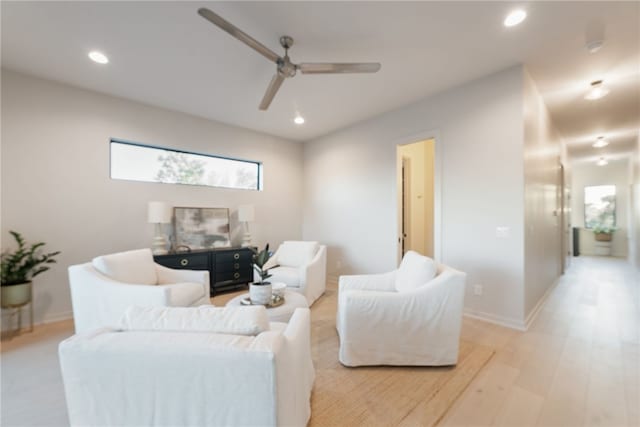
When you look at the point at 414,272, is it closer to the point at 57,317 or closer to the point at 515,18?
the point at 515,18

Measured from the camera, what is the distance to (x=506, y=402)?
173cm

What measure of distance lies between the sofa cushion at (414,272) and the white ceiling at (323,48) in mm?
2050

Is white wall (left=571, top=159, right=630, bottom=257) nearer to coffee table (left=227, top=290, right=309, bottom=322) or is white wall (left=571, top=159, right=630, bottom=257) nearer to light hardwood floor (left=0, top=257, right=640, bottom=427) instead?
light hardwood floor (left=0, top=257, right=640, bottom=427)

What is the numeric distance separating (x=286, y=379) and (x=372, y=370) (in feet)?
4.09

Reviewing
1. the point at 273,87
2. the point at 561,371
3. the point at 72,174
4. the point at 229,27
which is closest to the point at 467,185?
the point at 561,371

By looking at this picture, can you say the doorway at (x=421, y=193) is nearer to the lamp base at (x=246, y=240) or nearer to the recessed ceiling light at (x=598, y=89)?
the recessed ceiling light at (x=598, y=89)

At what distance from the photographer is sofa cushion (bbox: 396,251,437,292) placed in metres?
2.25

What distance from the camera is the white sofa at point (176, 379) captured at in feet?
3.37


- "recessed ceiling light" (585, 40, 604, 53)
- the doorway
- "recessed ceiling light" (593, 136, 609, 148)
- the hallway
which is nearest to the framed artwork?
the doorway

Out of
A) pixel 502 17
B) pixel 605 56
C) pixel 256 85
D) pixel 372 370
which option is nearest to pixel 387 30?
pixel 502 17

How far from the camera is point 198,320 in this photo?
1199mm

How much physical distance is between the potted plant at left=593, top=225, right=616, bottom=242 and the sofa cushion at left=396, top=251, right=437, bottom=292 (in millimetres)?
9168

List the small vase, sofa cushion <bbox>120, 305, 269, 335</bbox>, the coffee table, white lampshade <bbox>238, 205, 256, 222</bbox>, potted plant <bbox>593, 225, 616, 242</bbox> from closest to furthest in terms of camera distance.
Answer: sofa cushion <bbox>120, 305, 269, 335</bbox> → the coffee table → the small vase → white lampshade <bbox>238, 205, 256, 222</bbox> → potted plant <bbox>593, 225, 616, 242</bbox>

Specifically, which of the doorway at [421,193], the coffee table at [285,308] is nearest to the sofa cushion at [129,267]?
the coffee table at [285,308]
